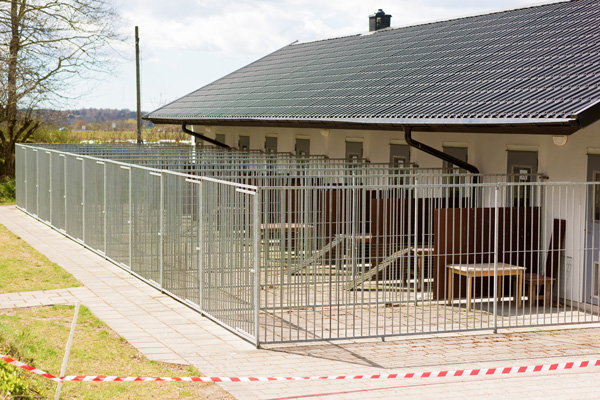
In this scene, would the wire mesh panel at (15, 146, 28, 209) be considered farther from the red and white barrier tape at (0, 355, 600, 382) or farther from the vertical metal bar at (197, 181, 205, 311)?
the red and white barrier tape at (0, 355, 600, 382)

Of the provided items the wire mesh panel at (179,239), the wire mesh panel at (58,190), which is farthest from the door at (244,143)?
the wire mesh panel at (179,239)

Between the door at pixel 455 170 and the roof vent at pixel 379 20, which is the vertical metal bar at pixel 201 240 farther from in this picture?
the roof vent at pixel 379 20

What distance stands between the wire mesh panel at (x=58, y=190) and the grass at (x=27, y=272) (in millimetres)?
2316

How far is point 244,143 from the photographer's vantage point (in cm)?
2759

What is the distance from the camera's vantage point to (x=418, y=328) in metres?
10.7

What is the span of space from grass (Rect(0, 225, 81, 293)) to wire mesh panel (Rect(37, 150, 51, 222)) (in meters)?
3.86

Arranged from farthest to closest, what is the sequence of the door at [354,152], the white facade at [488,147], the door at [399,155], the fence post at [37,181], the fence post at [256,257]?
the fence post at [37,181] → the door at [354,152] → the door at [399,155] → the white facade at [488,147] → the fence post at [256,257]

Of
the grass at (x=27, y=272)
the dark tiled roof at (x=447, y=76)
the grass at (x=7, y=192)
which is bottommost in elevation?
the grass at (x=27, y=272)

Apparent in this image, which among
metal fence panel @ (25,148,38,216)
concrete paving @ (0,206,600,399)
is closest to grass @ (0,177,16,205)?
metal fence panel @ (25,148,38,216)

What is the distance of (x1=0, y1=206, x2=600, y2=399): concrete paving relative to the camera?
7.79 metres

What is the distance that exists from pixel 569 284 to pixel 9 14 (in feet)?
90.2

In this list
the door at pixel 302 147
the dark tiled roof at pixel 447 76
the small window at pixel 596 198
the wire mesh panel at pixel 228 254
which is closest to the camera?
the wire mesh panel at pixel 228 254

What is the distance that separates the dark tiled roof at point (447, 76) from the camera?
13.0 m

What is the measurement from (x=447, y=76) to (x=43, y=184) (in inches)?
433
